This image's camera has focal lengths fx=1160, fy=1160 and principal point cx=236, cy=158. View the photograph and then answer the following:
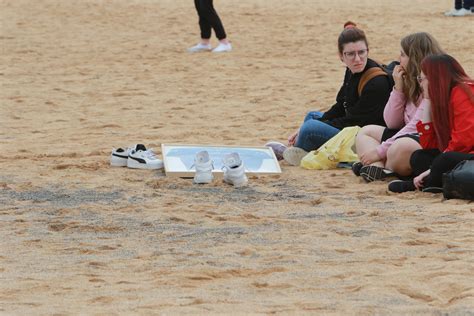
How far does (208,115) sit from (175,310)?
654cm

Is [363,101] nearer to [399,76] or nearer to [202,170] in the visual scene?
[399,76]

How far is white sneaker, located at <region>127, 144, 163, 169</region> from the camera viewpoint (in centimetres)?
898

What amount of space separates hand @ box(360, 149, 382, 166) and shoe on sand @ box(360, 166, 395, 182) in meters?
0.10

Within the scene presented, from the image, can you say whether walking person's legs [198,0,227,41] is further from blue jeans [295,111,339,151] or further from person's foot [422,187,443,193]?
person's foot [422,187,443,193]

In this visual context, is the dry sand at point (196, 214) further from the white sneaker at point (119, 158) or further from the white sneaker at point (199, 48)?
the white sneaker at point (199, 48)

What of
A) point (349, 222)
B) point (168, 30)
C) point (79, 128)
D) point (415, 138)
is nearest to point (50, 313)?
point (349, 222)

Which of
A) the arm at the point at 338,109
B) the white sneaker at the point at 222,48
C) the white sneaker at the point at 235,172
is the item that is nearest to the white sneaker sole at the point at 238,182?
the white sneaker at the point at 235,172

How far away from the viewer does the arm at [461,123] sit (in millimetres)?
7559

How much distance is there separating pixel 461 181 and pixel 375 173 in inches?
42.0

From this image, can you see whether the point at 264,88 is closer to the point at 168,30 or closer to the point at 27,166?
the point at 27,166

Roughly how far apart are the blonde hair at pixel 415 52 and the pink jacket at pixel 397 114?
11 cm

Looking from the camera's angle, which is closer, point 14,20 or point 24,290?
point 24,290

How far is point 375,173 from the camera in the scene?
831cm

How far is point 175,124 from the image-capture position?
11.2 meters
